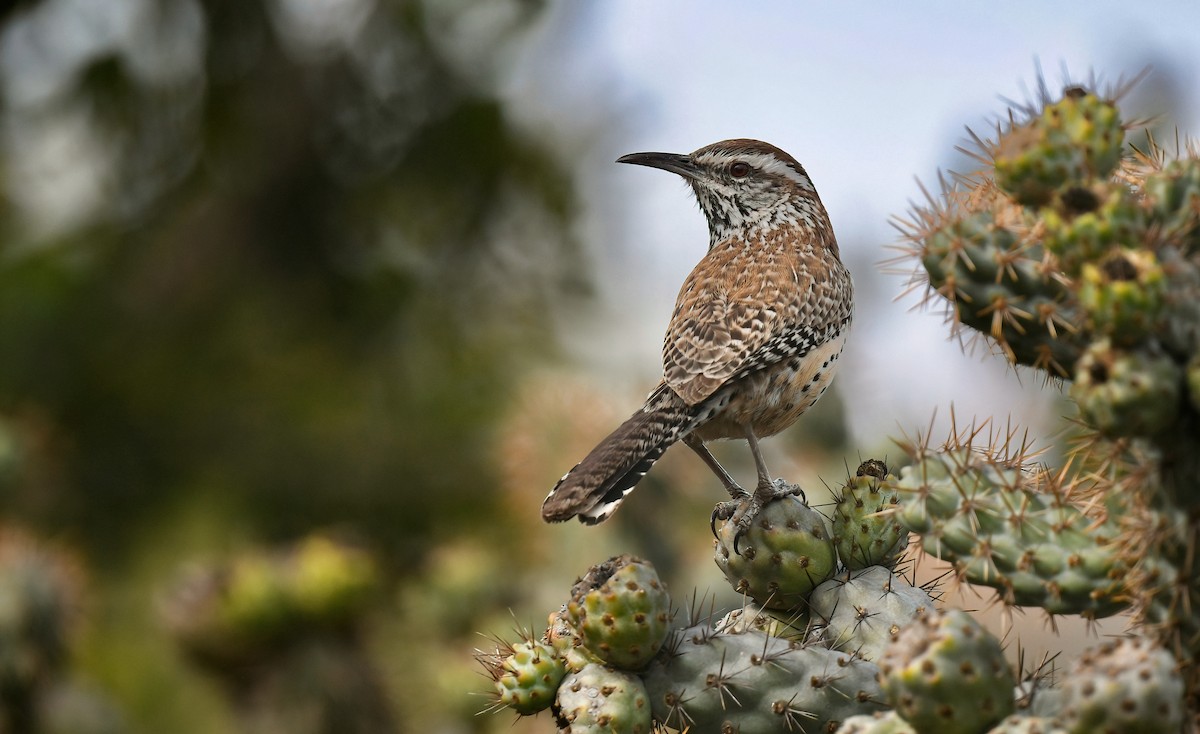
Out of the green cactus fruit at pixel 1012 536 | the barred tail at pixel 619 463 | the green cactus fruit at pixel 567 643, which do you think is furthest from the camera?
the barred tail at pixel 619 463

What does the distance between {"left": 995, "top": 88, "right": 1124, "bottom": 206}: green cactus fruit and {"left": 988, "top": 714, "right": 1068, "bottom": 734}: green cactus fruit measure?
62cm

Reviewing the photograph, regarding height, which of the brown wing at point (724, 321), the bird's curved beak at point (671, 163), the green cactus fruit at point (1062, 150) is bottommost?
the green cactus fruit at point (1062, 150)

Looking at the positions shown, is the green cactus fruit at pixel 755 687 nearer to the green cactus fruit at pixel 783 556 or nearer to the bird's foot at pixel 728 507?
the green cactus fruit at pixel 783 556

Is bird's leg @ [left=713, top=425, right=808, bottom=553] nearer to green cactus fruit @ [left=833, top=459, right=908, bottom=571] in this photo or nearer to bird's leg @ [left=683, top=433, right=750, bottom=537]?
bird's leg @ [left=683, top=433, right=750, bottom=537]

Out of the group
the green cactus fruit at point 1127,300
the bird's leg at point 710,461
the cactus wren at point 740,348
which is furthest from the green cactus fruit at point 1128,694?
the bird's leg at point 710,461

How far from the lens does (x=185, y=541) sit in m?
8.32

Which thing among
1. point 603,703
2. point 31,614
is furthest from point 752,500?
point 31,614

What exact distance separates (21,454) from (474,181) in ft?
16.8

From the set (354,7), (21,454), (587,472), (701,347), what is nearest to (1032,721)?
(587,472)

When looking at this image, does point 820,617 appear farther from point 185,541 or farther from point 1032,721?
point 185,541

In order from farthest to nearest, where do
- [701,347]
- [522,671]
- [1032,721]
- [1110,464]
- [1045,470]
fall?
[701,347], [522,671], [1045,470], [1110,464], [1032,721]

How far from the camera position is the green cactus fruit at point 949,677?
133cm

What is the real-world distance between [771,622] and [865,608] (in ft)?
0.64

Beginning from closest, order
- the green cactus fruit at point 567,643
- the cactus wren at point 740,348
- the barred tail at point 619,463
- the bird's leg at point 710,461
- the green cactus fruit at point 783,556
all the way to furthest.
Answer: the green cactus fruit at point 567,643 < the green cactus fruit at point 783,556 < the barred tail at point 619,463 < the cactus wren at point 740,348 < the bird's leg at point 710,461
